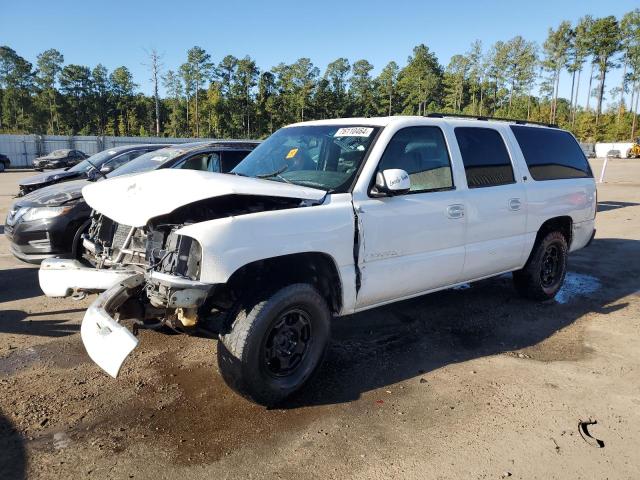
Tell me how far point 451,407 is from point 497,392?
1.50ft

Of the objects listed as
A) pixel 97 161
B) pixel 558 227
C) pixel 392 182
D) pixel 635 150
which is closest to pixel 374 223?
pixel 392 182

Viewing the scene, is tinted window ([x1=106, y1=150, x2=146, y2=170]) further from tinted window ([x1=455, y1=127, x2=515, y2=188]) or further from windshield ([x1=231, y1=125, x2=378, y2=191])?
tinted window ([x1=455, y1=127, x2=515, y2=188])

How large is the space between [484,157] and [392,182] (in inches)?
64.9

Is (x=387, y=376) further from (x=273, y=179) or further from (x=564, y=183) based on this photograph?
(x=564, y=183)

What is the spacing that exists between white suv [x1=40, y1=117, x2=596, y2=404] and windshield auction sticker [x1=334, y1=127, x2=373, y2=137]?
0.6 inches

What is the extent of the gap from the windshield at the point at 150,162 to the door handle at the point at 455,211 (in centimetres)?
407

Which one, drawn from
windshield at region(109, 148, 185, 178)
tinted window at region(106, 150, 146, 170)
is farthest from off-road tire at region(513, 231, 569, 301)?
tinted window at region(106, 150, 146, 170)

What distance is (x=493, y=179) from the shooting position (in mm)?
4809

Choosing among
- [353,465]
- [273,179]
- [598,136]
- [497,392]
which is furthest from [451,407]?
[598,136]

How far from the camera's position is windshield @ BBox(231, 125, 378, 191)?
12.6 ft

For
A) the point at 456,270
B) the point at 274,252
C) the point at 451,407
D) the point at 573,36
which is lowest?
the point at 451,407

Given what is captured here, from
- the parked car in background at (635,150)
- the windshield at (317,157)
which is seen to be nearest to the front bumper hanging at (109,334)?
the windshield at (317,157)

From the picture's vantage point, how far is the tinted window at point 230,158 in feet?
23.3

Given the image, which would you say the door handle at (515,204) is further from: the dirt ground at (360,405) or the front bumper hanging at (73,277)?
the front bumper hanging at (73,277)
